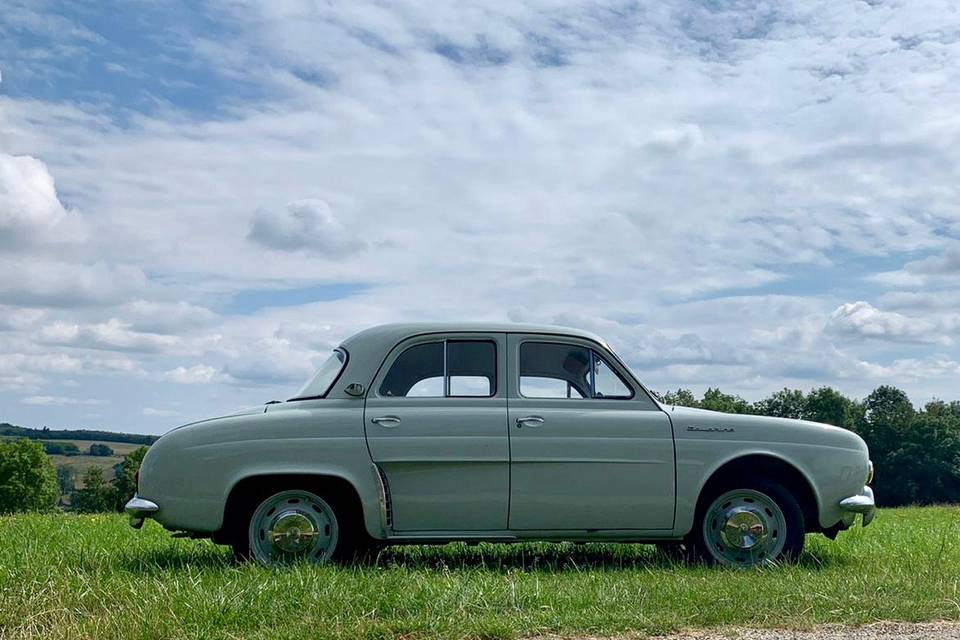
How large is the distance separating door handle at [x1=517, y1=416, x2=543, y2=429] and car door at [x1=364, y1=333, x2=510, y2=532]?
0.12 meters

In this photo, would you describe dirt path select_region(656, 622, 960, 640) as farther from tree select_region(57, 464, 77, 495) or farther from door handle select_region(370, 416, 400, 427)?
tree select_region(57, 464, 77, 495)

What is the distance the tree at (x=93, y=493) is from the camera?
227 ft

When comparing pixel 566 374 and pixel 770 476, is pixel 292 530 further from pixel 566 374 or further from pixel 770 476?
pixel 770 476

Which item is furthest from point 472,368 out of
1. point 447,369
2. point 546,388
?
point 546,388

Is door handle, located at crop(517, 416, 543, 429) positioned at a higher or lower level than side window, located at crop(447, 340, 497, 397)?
lower

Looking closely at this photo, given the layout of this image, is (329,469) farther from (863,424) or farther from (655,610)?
(863,424)

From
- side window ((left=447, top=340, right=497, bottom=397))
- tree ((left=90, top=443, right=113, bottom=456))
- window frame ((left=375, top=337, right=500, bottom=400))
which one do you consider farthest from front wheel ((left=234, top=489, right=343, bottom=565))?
tree ((left=90, top=443, right=113, bottom=456))

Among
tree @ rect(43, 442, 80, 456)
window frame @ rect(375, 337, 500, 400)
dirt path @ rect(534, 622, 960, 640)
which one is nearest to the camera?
dirt path @ rect(534, 622, 960, 640)

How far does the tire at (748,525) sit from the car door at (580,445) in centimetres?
37

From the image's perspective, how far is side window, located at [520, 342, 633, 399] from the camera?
8523mm

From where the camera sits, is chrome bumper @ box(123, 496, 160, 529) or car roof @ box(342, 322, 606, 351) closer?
chrome bumper @ box(123, 496, 160, 529)

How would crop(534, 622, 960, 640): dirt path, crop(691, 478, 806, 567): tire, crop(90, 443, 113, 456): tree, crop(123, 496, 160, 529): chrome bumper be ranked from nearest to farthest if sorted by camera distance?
crop(534, 622, 960, 640): dirt path, crop(123, 496, 160, 529): chrome bumper, crop(691, 478, 806, 567): tire, crop(90, 443, 113, 456): tree

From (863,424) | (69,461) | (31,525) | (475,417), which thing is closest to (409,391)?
(475,417)

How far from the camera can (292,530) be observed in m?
7.97
